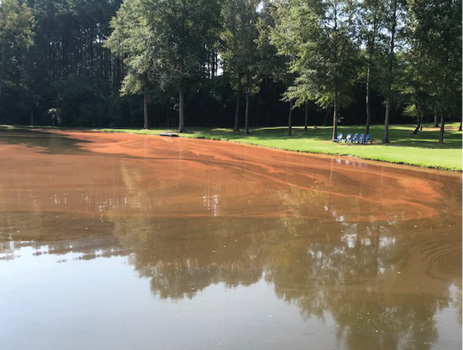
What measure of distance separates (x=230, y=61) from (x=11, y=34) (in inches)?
1277

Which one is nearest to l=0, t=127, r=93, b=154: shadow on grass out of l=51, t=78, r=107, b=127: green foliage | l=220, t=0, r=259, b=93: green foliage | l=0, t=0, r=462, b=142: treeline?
l=0, t=0, r=462, b=142: treeline

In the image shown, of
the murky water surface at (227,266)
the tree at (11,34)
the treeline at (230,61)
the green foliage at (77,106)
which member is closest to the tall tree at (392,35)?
the treeline at (230,61)

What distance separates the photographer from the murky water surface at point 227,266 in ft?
15.6

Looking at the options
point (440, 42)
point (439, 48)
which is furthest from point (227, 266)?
point (440, 42)

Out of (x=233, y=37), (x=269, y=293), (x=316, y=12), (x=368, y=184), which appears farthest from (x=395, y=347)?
(x=233, y=37)

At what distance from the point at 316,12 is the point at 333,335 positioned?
1201 inches

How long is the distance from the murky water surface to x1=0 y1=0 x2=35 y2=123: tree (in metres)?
49.6

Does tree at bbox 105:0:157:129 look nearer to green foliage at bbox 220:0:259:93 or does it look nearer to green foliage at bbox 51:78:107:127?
green foliage at bbox 220:0:259:93

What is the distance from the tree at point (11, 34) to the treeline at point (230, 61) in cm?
15

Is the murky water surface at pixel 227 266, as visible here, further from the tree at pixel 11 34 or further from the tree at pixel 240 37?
the tree at pixel 11 34

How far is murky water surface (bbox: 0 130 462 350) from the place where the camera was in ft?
15.6

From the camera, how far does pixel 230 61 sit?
41625 mm

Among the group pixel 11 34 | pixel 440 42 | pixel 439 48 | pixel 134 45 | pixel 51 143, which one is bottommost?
pixel 51 143

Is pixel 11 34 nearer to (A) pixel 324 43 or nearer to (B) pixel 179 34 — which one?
(B) pixel 179 34
